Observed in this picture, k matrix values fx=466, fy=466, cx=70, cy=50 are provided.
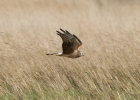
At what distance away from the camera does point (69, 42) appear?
640 centimetres

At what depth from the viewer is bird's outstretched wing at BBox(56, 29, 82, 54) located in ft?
20.4

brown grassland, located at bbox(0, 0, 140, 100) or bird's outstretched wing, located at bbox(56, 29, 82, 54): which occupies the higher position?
bird's outstretched wing, located at bbox(56, 29, 82, 54)

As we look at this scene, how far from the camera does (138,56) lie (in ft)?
24.5

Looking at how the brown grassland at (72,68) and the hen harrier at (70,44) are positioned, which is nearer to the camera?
the hen harrier at (70,44)

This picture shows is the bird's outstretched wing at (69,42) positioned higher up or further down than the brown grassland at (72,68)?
higher up

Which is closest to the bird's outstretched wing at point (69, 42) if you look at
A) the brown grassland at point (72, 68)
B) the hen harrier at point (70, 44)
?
the hen harrier at point (70, 44)

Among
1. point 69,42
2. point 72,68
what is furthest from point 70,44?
point 72,68

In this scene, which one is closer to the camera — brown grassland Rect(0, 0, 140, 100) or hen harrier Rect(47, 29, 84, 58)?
hen harrier Rect(47, 29, 84, 58)

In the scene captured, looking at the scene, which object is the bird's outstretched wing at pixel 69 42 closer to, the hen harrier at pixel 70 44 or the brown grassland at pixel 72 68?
the hen harrier at pixel 70 44

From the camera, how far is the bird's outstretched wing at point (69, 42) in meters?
6.22

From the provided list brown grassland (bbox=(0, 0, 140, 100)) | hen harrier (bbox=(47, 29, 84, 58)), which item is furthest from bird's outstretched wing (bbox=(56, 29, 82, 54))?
brown grassland (bbox=(0, 0, 140, 100))

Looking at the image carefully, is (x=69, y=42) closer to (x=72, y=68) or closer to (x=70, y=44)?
(x=70, y=44)

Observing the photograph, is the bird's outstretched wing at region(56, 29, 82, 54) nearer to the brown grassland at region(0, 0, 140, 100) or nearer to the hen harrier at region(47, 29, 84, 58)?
the hen harrier at region(47, 29, 84, 58)

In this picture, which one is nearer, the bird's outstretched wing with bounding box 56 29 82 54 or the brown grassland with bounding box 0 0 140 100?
the bird's outstretched wing with bounding box 56 29 82 54
